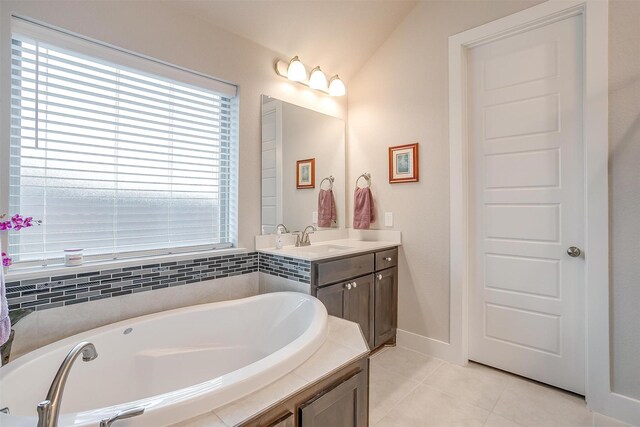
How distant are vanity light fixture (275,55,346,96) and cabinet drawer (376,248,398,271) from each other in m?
1.50

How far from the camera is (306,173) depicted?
2.78m

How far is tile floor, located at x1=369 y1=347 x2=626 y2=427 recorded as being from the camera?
1771mm

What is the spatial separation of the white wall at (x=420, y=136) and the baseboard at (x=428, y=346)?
0.04 m

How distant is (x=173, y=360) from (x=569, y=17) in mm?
3155

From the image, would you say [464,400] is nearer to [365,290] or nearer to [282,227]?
[365,290]

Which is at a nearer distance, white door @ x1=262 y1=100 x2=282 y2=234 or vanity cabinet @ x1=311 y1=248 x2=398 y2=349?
vanity cabinet @ x1=311 y1=248 x2=398 y2=349

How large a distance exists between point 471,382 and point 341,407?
4.58 feet

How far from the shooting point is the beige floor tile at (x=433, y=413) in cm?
175

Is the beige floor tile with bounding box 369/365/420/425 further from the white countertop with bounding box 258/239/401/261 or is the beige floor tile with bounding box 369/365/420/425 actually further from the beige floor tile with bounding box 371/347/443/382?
the white countertop with bounding box 258/239/401/261

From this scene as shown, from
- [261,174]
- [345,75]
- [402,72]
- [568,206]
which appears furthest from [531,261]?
[345,75]

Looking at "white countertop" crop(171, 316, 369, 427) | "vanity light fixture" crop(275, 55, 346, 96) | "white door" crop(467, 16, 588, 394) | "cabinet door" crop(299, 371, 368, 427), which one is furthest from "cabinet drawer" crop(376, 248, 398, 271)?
→ "vanity light fixture" crop(275, 55, 346, 96)

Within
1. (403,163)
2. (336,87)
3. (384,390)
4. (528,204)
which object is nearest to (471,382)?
(384,390)

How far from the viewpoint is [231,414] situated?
0.96m

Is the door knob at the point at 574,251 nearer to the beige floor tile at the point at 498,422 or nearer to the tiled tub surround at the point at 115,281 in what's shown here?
the beige floor tile at the point at 498,422
